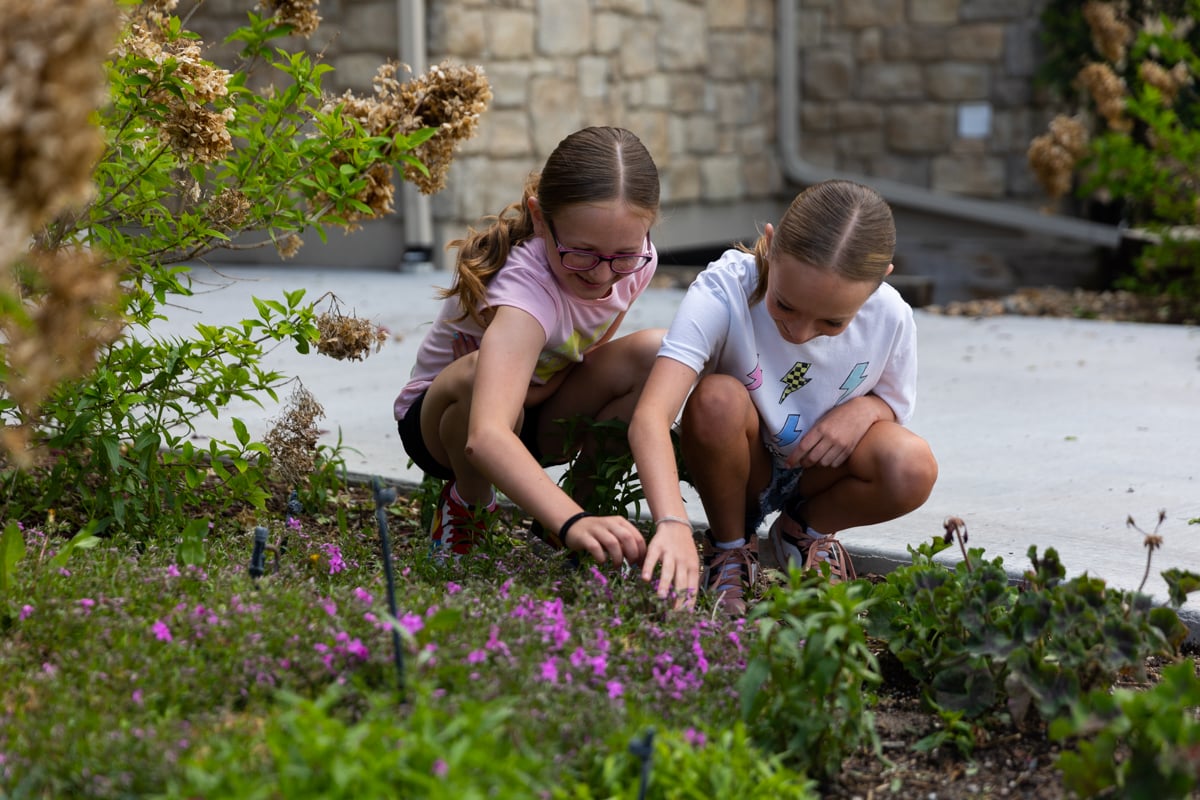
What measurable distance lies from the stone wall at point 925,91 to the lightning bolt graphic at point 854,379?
7.10 m

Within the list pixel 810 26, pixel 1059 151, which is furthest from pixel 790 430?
pixel 810 26

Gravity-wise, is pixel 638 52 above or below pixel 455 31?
below

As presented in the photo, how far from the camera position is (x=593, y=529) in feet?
6.80

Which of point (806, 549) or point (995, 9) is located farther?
point (995, 9)

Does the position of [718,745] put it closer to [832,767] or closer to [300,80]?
[832,767]

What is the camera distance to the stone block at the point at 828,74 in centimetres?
938

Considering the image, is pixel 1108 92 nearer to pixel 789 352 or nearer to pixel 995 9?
pixel 995 9

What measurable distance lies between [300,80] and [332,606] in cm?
114

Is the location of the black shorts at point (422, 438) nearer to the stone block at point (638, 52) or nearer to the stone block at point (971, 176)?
the stone block at point (638, 52)

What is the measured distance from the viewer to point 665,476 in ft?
7.30

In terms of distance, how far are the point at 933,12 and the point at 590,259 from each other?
7421mm

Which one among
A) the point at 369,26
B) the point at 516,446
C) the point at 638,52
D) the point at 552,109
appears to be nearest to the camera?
the point at 516,446

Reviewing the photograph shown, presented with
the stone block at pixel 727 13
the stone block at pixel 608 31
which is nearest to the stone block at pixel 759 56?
the stone block at pixel 727 13

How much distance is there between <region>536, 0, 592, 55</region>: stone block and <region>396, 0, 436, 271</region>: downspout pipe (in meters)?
0.78
